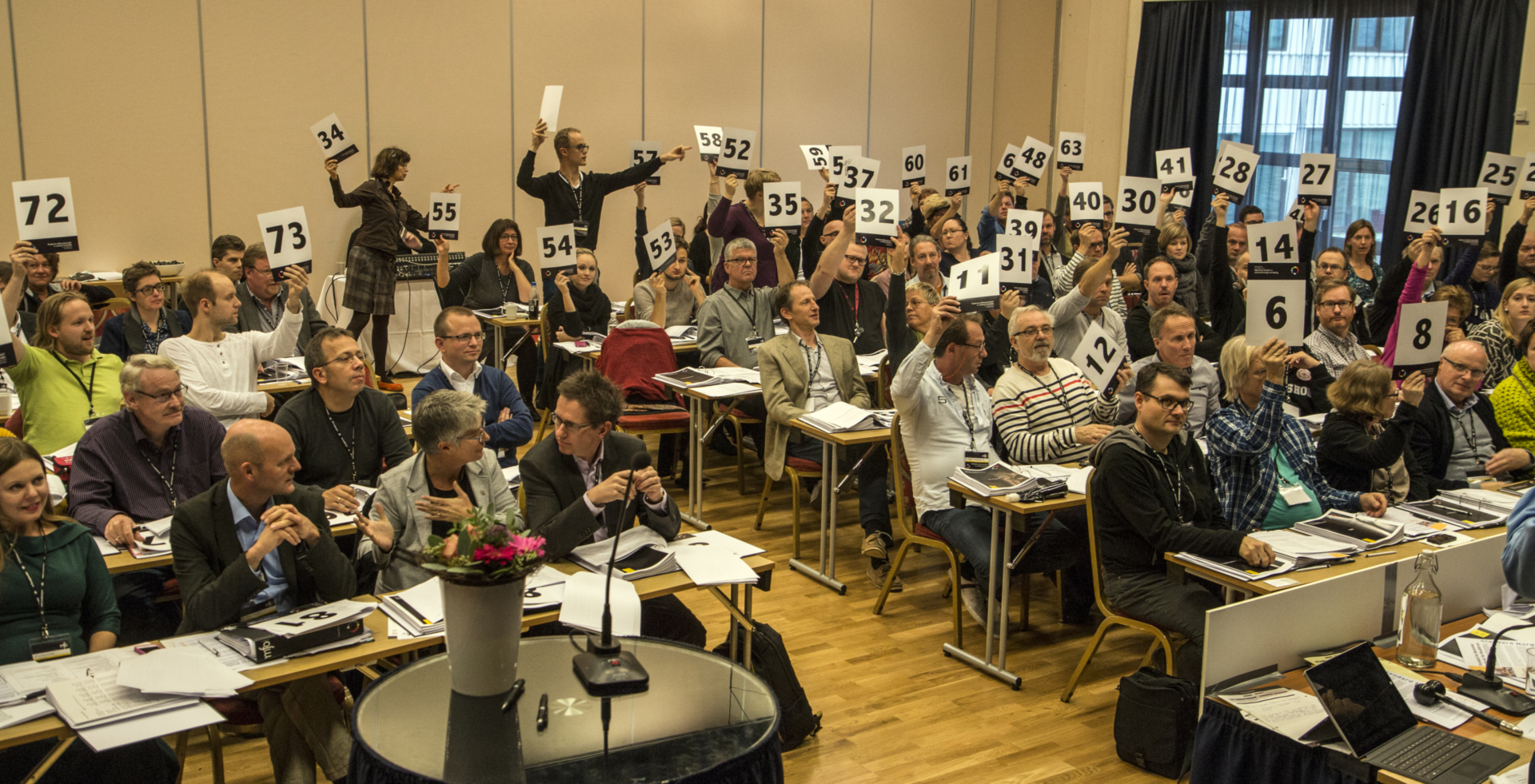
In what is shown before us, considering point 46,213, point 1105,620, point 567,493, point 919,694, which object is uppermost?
point 46,213

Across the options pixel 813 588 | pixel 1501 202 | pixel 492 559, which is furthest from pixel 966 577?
pixel 1501 202

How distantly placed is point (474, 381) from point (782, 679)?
6.70 feet

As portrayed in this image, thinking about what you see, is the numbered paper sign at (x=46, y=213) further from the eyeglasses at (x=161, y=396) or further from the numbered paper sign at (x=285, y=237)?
the eyeglasses at (x=161, y=396)

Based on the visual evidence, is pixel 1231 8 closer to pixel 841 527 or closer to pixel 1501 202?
pixel 1501 202

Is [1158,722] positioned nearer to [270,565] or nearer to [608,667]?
[608,667]

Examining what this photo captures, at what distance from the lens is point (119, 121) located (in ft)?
28.6

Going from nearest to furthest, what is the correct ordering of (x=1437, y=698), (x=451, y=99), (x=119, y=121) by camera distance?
1. (x=1437, y=698)
2. (x=119, y=121)
3. (x=451, y=99)

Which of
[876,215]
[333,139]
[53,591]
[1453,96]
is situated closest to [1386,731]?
[53,591]

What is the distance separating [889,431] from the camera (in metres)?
5.26

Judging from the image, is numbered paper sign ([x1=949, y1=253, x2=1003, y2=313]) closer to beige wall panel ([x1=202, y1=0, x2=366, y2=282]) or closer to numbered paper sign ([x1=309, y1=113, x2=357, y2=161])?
numbered paper sign ([x1=309, y1=113, x2=357, y2=161])

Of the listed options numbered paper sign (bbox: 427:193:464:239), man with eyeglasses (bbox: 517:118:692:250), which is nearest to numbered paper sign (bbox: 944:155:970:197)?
man with eyeglasses (bbox: 517:118:692:250)

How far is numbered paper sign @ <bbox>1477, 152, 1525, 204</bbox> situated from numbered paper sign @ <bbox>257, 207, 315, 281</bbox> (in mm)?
7629

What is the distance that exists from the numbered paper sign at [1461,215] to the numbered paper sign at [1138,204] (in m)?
1.66

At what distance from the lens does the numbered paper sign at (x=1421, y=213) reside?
274 inches
